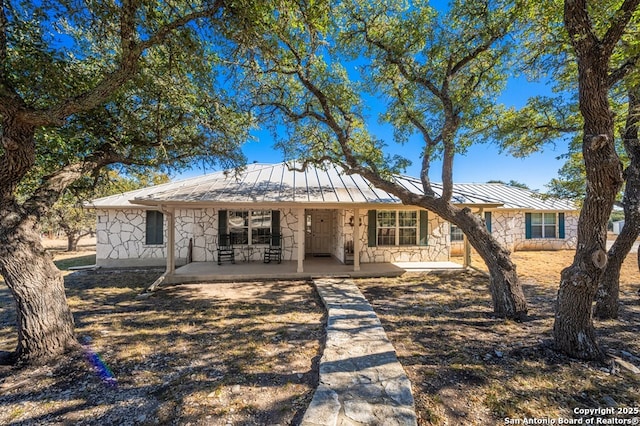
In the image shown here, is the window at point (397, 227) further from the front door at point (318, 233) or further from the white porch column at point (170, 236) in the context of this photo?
the white porch column at point (170, 236)

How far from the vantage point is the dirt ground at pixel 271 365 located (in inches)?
105

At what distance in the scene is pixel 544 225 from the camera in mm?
14453

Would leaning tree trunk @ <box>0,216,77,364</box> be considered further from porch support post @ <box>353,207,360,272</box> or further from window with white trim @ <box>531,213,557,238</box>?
window with white trim @ <box>531,213,557,238</box>

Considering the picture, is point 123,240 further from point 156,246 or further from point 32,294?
point 32,294

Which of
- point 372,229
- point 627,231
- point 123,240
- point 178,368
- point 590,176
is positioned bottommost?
point 178,368

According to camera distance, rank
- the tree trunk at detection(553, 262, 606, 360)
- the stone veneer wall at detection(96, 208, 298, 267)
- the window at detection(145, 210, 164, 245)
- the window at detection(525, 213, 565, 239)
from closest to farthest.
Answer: the tree trunk at detection(553, 262, 606, 360) < the stone veneer wall at detection(96, 208, 298, 267) < the window at detection(145, 210, 164, 245) < the window at detection(525, 213, 565, 239)

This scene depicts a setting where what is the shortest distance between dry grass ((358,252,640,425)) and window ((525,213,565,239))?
8.44 metres

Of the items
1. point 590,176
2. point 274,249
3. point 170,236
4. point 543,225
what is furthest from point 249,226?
point 543,225

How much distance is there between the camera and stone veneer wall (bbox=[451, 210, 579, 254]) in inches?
555

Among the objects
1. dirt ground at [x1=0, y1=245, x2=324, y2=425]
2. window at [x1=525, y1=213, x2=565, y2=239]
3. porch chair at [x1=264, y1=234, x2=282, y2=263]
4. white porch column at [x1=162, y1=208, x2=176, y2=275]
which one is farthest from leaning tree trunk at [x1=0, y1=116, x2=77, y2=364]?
window at [x1=525, y1=213, x2=565, y2=239]

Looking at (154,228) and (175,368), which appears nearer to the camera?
(175,368)

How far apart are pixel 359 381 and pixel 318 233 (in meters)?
8.93

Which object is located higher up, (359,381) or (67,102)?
(67,102)

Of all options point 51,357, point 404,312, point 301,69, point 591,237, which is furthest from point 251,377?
point 301,69
